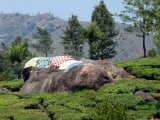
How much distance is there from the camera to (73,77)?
42.8 metres

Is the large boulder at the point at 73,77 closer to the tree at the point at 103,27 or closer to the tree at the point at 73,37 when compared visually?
the tree at the point at 103,27

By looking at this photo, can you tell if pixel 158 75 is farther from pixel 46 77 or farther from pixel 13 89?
pixel 13 89

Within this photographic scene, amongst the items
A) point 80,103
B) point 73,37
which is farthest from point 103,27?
point 80,103

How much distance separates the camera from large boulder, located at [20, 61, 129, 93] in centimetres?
Result: 4191

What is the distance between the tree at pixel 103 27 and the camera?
293 ft

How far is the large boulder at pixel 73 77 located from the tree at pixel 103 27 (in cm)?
3793

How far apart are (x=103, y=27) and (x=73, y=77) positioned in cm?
4935

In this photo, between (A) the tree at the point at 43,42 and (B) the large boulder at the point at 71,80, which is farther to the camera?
Answer: (A) the tree at the point at 43,42

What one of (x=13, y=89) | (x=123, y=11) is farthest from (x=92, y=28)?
(x=13, y=89)

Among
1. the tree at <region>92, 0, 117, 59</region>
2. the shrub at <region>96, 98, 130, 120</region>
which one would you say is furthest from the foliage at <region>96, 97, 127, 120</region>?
the tree at <region>92, 0, 117, 59</region>

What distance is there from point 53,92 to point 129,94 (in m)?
10.4

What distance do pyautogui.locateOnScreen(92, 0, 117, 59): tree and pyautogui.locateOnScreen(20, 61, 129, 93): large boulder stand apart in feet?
124

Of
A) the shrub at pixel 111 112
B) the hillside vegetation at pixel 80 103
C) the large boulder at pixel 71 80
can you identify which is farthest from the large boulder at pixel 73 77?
the shrub at pixel 111 112

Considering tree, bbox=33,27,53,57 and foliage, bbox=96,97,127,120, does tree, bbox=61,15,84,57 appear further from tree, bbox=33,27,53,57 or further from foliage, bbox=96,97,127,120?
foliage, bbox=96,97,127,120
